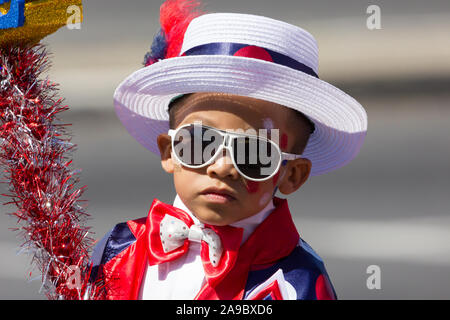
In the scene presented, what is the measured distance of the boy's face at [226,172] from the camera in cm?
174

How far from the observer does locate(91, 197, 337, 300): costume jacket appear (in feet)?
5.85

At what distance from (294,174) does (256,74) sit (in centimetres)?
33

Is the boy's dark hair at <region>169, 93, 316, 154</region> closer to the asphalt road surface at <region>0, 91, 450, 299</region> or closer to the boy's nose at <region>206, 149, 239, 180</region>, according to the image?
the boy's nose at <region>206, 149, 239, 180</region>

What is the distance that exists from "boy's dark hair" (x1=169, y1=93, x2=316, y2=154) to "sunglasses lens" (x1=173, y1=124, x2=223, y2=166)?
0.39ft

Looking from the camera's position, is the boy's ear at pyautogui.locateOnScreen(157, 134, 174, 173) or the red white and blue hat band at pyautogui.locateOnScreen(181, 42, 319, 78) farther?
the boy's ear at pyautogui.locateOnScreen(157, 134, 174, 173)

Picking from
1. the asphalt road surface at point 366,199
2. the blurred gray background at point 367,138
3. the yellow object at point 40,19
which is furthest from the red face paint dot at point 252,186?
the blurred gray background at point 367,138

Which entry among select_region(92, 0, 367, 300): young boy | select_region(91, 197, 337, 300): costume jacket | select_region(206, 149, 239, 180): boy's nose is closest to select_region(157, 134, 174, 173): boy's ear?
select_region(92, 0, 367, 300): young boy

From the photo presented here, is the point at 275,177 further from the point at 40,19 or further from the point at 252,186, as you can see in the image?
the point at 40,19

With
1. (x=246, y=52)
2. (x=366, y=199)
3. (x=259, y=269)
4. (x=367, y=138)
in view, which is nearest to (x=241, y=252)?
(x=259, y=269)

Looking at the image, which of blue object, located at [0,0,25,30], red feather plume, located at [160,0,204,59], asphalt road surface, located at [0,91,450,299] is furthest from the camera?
asphalt road surface, located at [0,91,450,299]

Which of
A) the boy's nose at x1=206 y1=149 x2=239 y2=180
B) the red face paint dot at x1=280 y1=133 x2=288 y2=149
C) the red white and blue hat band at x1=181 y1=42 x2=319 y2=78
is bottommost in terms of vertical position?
the boy's nose at x1=206 y1=149 x2=239 y2=180

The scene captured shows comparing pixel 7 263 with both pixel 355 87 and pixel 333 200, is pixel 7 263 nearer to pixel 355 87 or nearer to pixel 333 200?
pixel 333 200

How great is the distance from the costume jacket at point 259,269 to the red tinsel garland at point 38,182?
0.45 ft

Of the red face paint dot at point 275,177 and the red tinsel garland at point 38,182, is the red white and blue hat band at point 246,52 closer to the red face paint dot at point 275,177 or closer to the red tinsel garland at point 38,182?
the red face paint dot at point 275,177
